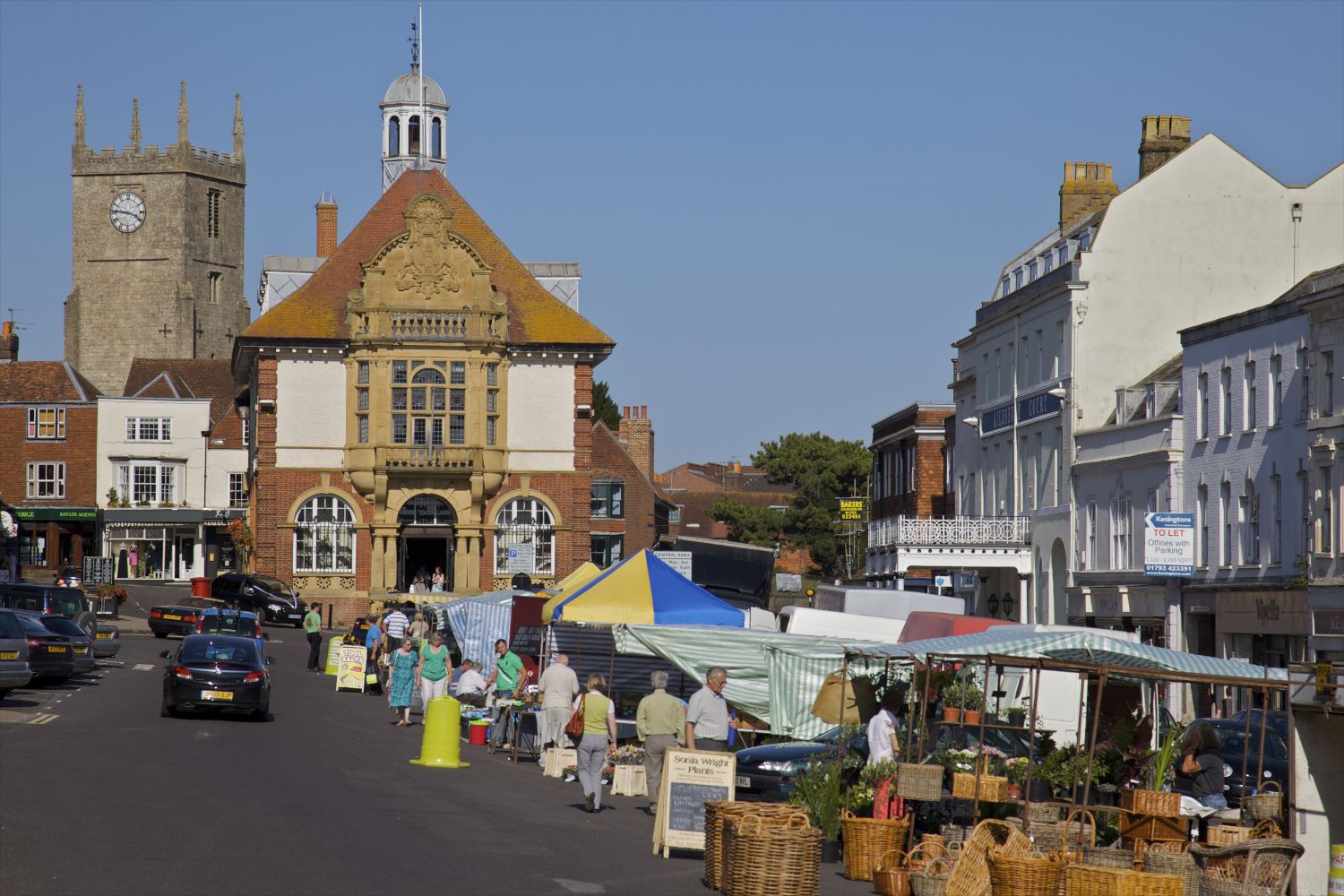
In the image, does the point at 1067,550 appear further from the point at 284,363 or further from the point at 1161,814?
the point at 1161,814

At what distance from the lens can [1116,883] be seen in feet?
47.4

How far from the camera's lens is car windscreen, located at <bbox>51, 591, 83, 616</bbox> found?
44312 millimetres

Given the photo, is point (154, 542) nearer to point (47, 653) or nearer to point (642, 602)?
point (47, 653)

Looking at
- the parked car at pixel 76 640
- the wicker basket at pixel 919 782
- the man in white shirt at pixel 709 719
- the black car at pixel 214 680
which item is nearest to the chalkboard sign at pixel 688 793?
the wicker basket at pixel 919 782

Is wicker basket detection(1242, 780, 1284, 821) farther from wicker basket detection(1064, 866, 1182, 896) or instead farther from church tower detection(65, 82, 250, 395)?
church tower detection(65, 82, 250, 395)

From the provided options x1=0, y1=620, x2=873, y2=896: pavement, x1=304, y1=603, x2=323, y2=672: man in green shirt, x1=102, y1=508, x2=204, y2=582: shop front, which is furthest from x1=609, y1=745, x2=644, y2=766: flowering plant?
x1=102, y1=508, x2=204, y2=582: shop front

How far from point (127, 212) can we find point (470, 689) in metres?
100.0

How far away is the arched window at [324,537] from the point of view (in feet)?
216

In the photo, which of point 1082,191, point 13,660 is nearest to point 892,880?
point 13,660

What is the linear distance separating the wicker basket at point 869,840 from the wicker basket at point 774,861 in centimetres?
184

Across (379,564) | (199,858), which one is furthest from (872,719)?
(379,564)

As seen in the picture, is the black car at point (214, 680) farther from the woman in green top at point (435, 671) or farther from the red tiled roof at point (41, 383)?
the red tiled roof at point (41, 383)

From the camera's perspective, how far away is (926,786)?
1733cm

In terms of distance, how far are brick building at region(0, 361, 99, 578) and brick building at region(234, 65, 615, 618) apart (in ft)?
74.9
